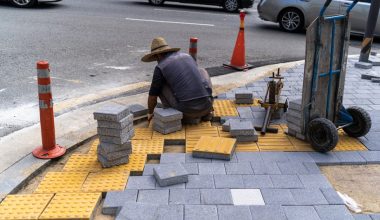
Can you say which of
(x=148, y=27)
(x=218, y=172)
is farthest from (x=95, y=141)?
(x=148, y=27)

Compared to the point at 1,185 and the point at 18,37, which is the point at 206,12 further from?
the point at 1,185

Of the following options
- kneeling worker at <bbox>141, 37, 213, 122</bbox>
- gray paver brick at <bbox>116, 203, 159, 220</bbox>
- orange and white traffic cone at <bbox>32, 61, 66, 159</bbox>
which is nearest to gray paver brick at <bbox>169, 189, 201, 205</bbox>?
gray paver brick at <bbox>116, 203, 159, 220</bbox>

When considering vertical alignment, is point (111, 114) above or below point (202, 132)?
above

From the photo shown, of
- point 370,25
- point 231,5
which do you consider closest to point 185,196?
point 370,25

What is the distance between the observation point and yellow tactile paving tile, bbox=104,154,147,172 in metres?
4.26

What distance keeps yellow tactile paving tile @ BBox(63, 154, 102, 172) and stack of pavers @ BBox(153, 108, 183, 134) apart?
92 centimetres

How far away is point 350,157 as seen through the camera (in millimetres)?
4637

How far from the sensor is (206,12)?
56.2ft

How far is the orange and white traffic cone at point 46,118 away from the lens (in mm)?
4227

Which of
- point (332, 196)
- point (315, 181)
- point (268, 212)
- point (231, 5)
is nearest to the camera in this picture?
point (268, 212)

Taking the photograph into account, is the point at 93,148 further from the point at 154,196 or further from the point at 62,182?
the point at 154,196

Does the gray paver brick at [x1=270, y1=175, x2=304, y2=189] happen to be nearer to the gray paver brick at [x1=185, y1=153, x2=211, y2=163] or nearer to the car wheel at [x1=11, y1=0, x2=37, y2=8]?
the gray paver brick at [x1=185, y1=153, x2=211, y2=163]

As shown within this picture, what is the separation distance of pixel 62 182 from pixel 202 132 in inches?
74.2

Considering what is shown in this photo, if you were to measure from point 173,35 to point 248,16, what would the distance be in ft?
21.0
